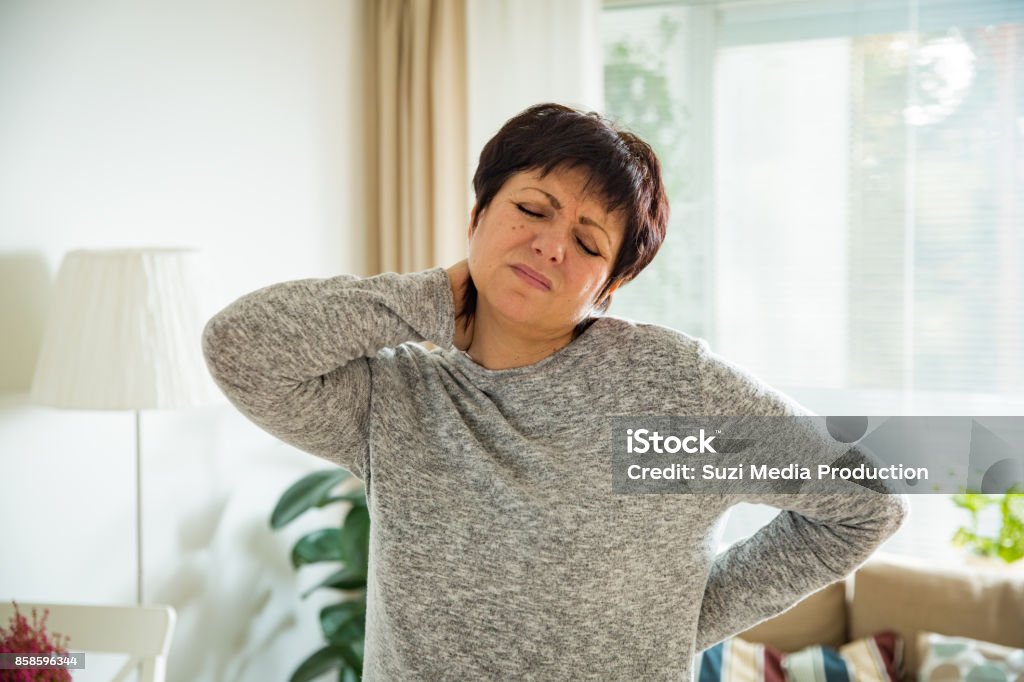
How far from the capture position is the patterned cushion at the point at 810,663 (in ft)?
6.87

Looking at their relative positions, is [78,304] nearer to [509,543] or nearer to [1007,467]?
[509,543]

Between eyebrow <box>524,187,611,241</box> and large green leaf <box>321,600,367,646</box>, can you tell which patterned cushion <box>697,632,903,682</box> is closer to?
large green leaf <box>321,600,367,646</box>

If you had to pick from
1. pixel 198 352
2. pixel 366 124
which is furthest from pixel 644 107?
pixel 198 352

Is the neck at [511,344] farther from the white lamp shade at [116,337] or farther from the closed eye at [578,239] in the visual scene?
the white lamp shade at [116,337]

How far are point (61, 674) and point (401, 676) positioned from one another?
0.57 meters

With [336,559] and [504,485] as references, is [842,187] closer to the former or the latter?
[336,559]

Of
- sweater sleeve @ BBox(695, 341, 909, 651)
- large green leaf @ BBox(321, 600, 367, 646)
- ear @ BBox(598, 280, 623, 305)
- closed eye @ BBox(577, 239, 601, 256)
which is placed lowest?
large green leaf @ BBox(321, 600, 367, 646)

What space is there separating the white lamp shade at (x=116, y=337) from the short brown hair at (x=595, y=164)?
0.85 metres

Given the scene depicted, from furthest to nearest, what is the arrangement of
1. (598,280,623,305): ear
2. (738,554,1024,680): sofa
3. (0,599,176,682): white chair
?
1. (738,554,1024,680): sofa
2. (0,599,176,682): white chair
3. (598,280,623,305): ear

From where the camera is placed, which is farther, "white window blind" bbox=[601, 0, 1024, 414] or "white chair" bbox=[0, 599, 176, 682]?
"white window blind" bbox=[601, 0, 1024, 414]

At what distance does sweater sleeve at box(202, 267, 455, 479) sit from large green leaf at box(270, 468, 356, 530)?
1332 mm

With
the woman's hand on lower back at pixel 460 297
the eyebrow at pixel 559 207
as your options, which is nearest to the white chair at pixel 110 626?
the woman's hand on lower back at pixel 460 297

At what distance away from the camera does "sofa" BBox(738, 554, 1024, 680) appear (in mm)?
2088

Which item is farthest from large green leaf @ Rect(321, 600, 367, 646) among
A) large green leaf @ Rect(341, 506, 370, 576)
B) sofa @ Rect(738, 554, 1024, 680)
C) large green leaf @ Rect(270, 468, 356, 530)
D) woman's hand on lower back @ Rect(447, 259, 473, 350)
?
woman's hand on lower back @ Rect(447, 259, 473, 350)
